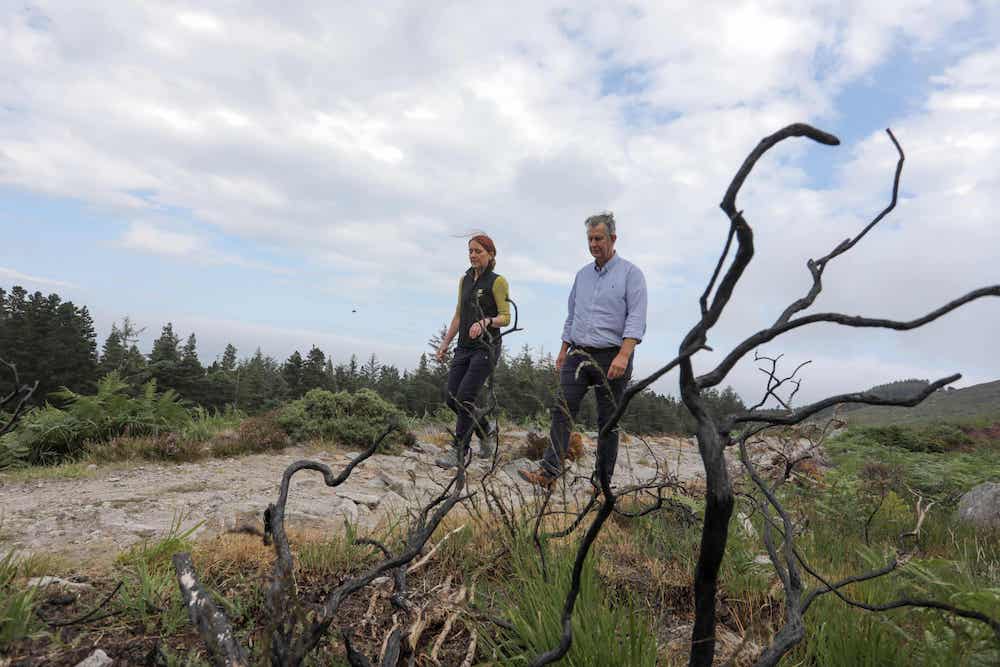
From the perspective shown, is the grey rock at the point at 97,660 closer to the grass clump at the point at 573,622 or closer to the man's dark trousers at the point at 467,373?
the grass clump at the point at 573,622

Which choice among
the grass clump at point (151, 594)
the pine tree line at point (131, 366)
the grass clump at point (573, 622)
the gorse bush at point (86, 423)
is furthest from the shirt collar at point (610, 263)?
the pine tree line at point (131, 366)

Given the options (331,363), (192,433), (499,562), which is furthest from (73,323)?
(499,562)

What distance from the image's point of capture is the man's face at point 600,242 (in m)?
4.80

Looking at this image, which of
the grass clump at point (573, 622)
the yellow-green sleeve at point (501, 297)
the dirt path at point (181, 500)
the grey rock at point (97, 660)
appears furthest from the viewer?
the yellow-green sleeve at point (501, 297)

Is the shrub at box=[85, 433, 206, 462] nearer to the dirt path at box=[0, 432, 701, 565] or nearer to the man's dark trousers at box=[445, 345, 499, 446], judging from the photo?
the dirt path at box=[0, 432, 701, 565]

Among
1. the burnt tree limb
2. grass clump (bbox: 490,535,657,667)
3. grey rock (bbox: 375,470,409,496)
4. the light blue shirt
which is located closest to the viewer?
the burnt tree limb

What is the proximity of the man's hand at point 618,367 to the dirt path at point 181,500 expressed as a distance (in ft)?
2.01

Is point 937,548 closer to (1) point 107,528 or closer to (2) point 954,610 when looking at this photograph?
(2) point 954,610

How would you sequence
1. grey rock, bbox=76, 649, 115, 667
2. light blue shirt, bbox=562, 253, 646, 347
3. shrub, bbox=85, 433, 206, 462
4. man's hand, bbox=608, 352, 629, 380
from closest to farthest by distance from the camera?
grey rock, bbox=76, 649, 115, 667 → man's hand, bbox=608, 352, 629, 380 → light blue shirt, bbox=562, 253, 646, 347 → shrub, bbox=85, 433, 206, 462

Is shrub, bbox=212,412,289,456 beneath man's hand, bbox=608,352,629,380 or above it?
beneath

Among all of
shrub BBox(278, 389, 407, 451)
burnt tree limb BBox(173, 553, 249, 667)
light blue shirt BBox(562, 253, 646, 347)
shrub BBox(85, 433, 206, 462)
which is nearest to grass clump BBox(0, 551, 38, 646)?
burnt tree limb BBox(173, 553, 249, 667)

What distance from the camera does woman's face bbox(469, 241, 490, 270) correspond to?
6.02m

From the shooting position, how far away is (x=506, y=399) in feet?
64.6

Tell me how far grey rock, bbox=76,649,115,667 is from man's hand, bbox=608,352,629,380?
341 centimetres
